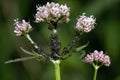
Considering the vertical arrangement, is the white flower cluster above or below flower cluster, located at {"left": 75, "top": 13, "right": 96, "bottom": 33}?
above

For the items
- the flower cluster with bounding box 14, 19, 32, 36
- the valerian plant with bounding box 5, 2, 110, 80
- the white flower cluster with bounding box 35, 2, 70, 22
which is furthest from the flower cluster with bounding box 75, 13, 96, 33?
the flower cluster with bounding box 14, 19, 32, 36

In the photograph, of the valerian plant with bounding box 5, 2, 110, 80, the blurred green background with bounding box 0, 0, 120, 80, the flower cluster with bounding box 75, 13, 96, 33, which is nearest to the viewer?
the valerian plant with bounding box 5, 2, 110, 80

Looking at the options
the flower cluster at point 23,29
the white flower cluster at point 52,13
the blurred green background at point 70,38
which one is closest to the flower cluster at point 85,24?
the white flower cluster at point 52,13

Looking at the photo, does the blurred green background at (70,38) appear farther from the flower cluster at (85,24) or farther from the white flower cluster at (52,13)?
the white flower cluster at (52,13)

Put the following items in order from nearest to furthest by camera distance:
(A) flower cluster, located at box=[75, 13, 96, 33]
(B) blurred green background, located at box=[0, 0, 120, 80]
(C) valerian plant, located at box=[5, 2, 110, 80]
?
(C) valerian plant, located at box=[5, 2, 110, 80] → (A) flower cluster, located at box=[75, 13, 96, 33] → (B) blurred green background, located at box=[0, 0, 120, 80]

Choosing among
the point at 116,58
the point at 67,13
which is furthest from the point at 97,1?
the point at 67,13

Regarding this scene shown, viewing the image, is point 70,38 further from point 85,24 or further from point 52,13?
point 52,13

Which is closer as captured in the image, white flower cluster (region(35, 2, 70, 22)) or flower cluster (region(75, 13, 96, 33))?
white flower cluster (region(35, 2, 70, 22))

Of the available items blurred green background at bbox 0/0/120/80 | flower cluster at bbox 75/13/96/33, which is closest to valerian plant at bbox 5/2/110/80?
flower cluster at bbox 75/13/96/33

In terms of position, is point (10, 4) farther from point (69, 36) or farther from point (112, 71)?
point (112, 71)

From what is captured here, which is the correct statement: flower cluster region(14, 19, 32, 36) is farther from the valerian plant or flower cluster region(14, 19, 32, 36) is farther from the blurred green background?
the blurred green background
